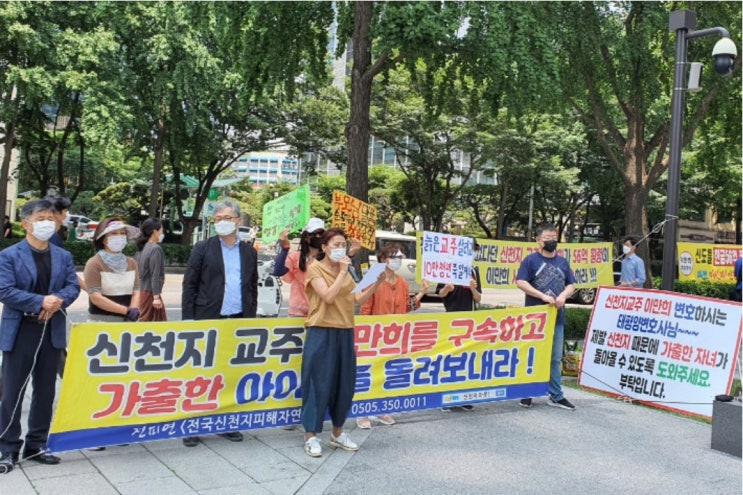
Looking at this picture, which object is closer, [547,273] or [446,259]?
[446,259]

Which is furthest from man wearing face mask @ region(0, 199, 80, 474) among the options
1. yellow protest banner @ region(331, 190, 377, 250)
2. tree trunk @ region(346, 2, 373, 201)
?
tree trunk @ region(346, 2, 373, 201)

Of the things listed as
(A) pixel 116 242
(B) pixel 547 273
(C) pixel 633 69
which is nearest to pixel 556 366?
(B) pixel 547 273

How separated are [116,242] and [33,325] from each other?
0.99 metres

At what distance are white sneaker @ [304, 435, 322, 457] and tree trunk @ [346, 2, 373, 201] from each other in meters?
5.59

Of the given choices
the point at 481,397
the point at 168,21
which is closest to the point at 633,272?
the point at 481,397

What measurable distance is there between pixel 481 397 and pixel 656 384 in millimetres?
1993

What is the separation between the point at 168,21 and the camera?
1927 centimetres

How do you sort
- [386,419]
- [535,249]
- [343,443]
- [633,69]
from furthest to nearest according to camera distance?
[633,69] → [535,249] → [386,419] → [343,443]

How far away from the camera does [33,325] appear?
4383mm

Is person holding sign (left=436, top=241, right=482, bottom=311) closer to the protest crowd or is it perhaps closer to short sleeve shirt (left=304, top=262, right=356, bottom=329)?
the protest crowd

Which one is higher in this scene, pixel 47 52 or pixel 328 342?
pixel 47 52

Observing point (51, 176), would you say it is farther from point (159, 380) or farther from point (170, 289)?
point (159, 380)

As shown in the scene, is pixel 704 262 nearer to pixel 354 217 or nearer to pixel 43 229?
pixel 354 217

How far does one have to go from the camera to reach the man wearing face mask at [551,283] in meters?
6.61
